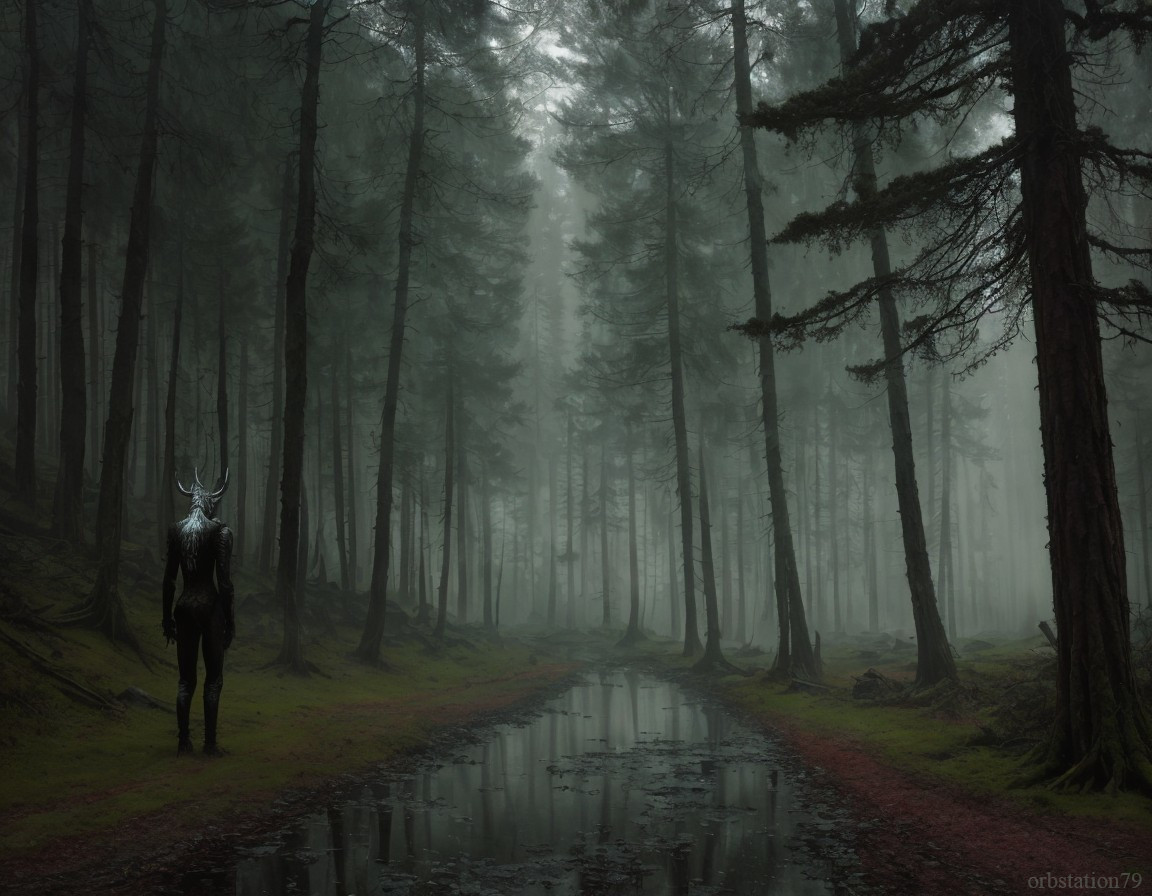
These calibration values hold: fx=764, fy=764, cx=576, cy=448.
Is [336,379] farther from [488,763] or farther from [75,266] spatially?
[488,763]

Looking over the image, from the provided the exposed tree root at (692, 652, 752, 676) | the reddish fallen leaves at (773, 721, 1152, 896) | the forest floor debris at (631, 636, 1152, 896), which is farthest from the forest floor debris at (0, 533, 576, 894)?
the exposed tree root at (692, 652, 752, 676)

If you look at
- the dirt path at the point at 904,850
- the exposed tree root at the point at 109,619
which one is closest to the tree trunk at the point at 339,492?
the exposed tree root at the point at 109,619

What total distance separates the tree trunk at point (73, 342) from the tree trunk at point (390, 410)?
6.62 m

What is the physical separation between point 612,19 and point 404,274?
447 inches

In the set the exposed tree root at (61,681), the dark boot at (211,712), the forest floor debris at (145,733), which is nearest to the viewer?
the forest floor debris at (145,733)

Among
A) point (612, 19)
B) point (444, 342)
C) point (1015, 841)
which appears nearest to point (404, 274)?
point (444, 342)

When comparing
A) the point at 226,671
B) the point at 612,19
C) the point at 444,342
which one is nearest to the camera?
the point at 226,671

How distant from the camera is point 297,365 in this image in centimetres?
1598

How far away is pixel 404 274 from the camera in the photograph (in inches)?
851

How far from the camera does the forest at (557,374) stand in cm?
792

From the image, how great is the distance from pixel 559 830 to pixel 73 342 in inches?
640

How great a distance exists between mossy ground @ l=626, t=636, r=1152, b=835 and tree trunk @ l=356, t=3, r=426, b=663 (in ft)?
29.5

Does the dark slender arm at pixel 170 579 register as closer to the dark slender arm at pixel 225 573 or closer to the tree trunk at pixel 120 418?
the dark slender arm at pixel 225 573

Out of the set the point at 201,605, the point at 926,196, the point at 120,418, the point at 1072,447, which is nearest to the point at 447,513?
the point at 120,418
